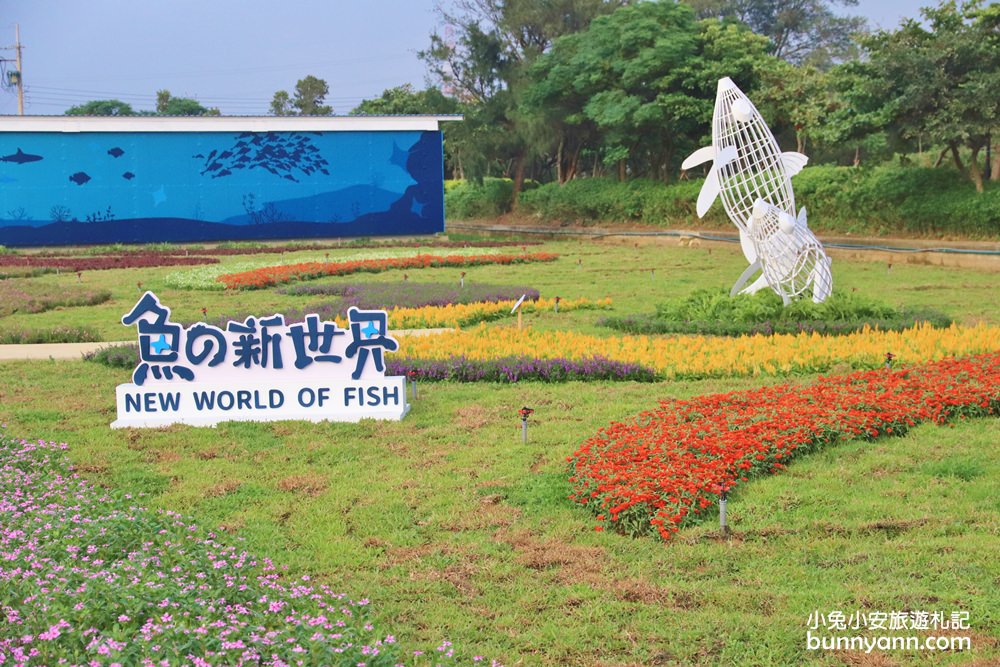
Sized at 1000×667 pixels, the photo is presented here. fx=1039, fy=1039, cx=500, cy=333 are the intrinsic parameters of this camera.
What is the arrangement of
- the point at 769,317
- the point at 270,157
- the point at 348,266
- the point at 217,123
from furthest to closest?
the point at 270,157 < the point at 217,123 < the point at 348,266 < the point at 769,317

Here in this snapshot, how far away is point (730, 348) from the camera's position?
9.76 metres

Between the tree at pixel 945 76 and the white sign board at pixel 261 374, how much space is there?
51.9 feet

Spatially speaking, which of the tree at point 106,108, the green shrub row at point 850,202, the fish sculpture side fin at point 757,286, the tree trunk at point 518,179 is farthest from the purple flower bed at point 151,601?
the tree at point 106,108

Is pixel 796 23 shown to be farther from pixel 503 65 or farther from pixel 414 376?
pixel 414 376

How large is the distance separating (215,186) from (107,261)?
9.30 meters

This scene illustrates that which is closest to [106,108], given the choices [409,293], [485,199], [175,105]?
[175,105]

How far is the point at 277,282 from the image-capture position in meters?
17.7

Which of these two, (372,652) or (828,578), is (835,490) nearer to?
(828,578)

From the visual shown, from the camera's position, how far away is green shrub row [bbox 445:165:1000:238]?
21.2 m

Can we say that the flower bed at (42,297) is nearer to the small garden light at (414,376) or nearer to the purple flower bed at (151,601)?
the small garden light at (414,376)

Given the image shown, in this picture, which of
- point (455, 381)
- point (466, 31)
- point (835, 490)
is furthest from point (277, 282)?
point (466, 31)

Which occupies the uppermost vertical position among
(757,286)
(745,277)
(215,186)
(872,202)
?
(215,186)

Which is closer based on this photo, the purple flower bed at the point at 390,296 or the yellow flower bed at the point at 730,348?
the yellow flower bed at the point at 730,348

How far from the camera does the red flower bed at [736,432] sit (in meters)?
5.46
